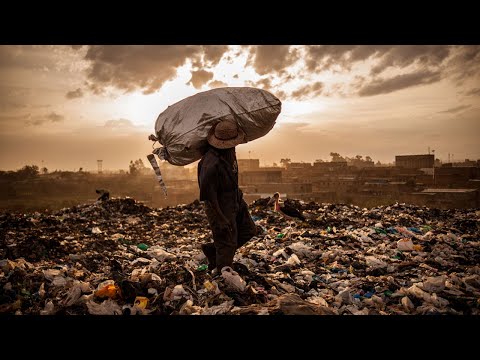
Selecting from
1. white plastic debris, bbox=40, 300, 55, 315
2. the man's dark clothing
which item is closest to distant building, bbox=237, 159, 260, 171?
the man's dark clothing

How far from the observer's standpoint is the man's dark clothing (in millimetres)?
3119

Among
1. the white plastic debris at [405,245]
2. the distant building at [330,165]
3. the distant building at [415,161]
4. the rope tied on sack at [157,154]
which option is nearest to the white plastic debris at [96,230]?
the rope tied on sack at [157,154]

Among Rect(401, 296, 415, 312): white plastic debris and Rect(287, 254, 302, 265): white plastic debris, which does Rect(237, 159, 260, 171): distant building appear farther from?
Rect(401, 296, 415, 312): white plastic debris

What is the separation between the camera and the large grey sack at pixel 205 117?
311 cm

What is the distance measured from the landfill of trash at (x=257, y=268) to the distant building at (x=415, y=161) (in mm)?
7970

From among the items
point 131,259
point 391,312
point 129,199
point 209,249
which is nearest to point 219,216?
point 209,249

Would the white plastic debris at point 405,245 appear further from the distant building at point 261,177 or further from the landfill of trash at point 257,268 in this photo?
the distant building at point 261,177

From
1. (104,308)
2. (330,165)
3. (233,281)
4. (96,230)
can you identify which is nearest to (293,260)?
(233,281)

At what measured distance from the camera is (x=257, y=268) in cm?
417

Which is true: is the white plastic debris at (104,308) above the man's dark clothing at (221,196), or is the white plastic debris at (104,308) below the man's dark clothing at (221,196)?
below

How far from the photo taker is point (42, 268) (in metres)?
4.02

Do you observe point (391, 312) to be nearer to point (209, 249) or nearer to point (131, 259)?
point (209, 249)

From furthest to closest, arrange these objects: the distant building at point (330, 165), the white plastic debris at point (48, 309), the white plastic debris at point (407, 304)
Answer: the distant building at point (330, 165), the white plastic debris at point (407, 304), the white plastic debris at point (48, 309)
